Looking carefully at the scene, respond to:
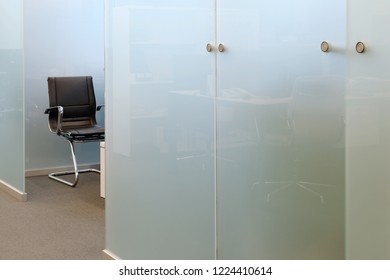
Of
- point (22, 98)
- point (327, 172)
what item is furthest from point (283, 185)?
Result: point (22, 98)

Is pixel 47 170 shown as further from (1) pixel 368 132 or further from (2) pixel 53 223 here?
(1) pixel 368 132

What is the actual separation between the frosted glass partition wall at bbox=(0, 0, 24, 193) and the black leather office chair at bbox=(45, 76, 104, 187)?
46 cm

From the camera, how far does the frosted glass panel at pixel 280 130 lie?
2.43m

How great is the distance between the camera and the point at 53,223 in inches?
194

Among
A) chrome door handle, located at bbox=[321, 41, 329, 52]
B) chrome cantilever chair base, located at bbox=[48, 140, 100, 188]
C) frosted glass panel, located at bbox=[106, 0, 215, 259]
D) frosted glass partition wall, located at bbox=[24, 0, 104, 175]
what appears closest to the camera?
chrome door handle, located at bbox=[321, 41, 329, 52]

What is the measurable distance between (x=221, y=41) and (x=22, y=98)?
338 cm

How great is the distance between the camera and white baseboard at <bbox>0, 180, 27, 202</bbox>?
224 inches

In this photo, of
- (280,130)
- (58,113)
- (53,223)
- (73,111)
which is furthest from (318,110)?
(73,111)

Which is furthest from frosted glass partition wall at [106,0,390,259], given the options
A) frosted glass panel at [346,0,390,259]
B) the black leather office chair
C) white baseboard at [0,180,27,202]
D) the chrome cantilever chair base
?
the black leather office chair

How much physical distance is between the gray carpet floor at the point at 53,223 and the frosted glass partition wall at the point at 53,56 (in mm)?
513

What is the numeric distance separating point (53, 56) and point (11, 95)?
3.06 feet

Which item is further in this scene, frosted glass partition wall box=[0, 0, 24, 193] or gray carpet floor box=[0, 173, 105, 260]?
frosted glass partition wall box=[0, 0, 24, 193]

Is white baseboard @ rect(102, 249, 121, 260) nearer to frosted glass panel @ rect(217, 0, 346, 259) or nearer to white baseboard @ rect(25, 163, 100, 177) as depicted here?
frosted glass panel @ rect(217, 0, 346, 259)

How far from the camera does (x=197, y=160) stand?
3133 millimetres
